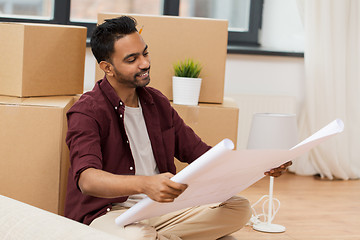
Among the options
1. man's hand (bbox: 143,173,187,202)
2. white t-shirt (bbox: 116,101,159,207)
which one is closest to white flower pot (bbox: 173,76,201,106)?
white t-shirt (bbox: 116,101,159,207)

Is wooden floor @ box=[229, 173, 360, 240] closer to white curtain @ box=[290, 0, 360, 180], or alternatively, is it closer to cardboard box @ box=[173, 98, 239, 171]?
white curtain @ box=[290, 0, 360, 180]

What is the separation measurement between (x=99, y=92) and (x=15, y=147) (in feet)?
1.35

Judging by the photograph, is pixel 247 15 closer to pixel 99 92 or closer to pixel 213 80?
pixel 213 80

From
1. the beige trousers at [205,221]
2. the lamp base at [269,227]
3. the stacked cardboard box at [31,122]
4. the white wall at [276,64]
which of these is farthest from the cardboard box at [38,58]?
the white wall at [276,64]

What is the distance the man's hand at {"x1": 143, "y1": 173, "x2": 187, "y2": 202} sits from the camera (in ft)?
4.44

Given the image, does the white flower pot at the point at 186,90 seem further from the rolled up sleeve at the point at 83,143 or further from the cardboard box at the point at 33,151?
the rolled up sleeve at the point at 83,143

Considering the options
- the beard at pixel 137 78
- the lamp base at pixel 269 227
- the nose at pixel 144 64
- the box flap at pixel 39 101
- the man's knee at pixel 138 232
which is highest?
the nose at pixel 144 64

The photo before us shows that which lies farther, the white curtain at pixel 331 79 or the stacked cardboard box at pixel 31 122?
the white curtain at pixel 331 79

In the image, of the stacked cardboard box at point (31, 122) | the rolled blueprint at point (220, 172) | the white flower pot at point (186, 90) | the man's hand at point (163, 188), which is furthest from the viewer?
the white flower pot at point (186, 90)

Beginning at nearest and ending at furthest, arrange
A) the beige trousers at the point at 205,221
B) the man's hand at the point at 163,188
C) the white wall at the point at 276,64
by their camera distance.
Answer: the man's hand at the point at 163,188 < the beige trousers at the point at 205,221 < the white wall at the point at 276,64

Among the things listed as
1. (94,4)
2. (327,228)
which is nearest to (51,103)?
(327,228)

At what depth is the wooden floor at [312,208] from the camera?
2.57 meters

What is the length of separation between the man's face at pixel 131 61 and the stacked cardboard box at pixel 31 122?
32 cm

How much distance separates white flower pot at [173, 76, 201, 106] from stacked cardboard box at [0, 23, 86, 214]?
1.45 ft
